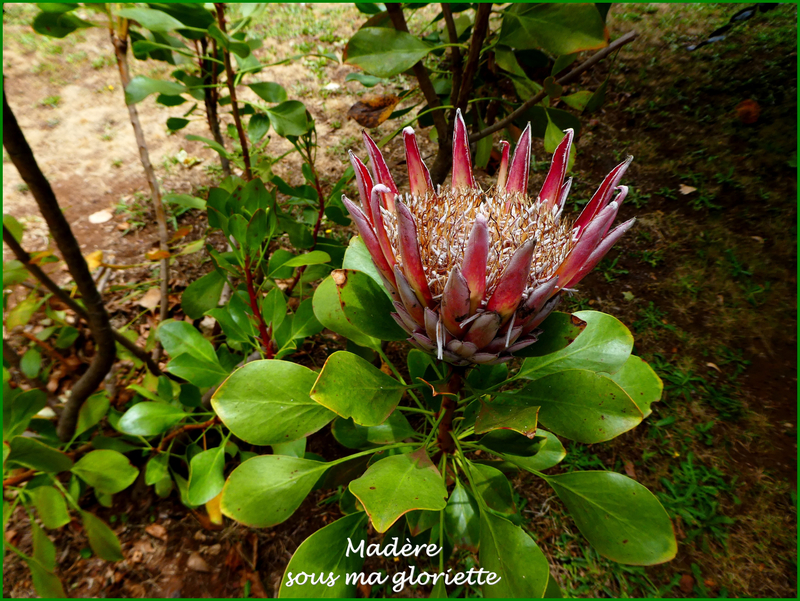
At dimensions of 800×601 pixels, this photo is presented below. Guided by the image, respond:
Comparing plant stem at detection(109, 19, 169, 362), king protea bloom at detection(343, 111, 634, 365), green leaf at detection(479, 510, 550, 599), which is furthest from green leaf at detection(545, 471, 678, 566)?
plant stem at detection(109, 19, 169, 362)

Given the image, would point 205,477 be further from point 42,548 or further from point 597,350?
point 597,350

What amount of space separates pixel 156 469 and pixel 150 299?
2.88 ft

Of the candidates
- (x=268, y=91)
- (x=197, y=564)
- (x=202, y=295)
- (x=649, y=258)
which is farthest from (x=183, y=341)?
(x=649, y=258)

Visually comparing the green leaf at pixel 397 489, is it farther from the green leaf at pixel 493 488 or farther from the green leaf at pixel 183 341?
the green leaf at pixel 183 341

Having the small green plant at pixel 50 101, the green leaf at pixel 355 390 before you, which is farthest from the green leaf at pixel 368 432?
the small green plant at pixel 50 101

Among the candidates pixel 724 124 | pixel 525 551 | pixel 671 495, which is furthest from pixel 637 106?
pixel 525 551

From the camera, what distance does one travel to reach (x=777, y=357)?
69.6 inches

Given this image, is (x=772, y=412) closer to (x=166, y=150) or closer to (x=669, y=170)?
(x=669, y=170)

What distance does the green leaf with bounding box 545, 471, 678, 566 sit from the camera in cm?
72

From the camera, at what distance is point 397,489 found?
2.22ft

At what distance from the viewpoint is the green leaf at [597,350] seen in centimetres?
82

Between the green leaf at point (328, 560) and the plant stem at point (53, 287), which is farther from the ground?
the plant stem at point (53, 287)

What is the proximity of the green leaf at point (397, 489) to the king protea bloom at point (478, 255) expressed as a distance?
0.69 feet

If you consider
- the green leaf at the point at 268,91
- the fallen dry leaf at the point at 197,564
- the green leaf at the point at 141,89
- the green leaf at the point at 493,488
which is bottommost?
the fallen dry leaf at the point at 197,564
